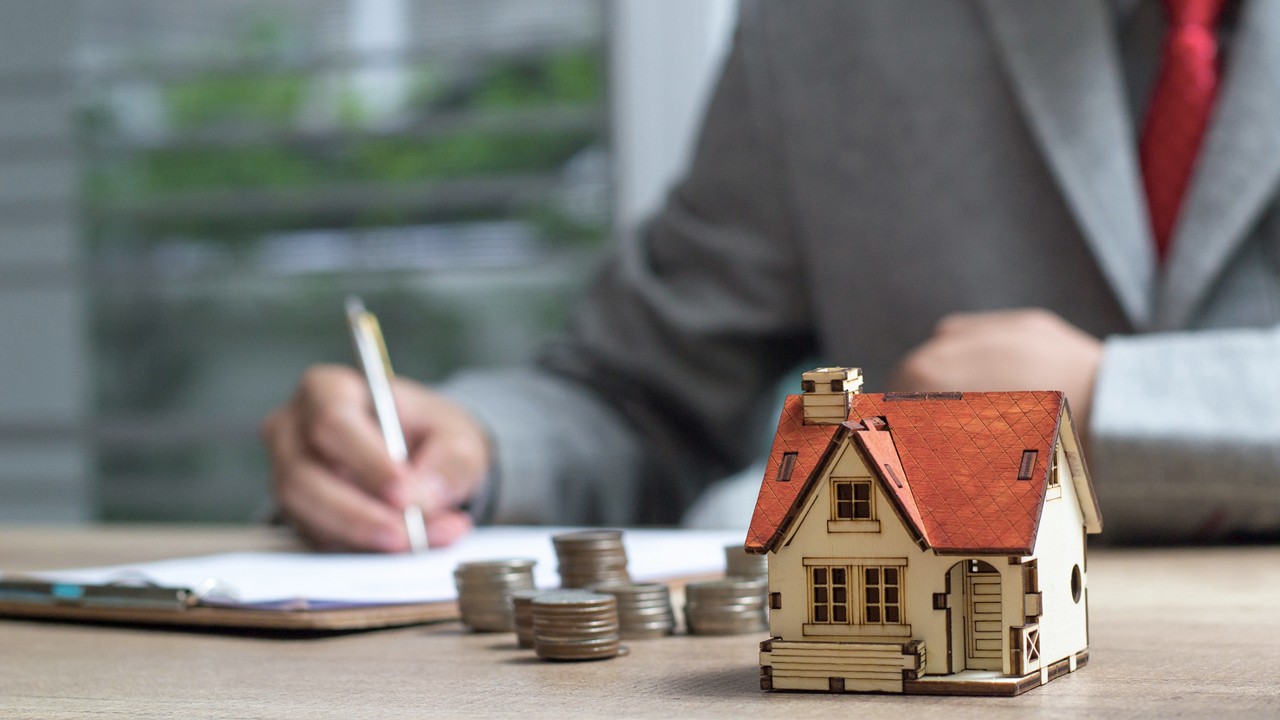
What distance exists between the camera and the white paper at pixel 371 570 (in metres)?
0.67

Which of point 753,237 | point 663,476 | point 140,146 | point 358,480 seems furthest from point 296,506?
point 140,146

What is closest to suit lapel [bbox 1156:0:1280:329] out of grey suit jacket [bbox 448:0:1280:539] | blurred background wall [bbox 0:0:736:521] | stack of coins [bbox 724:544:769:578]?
grey suit jacket [bbox 448:0:1280:539]

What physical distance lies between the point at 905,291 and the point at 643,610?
31.8 inches

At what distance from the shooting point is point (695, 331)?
1.42 metres

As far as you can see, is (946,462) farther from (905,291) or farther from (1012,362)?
(905,291)

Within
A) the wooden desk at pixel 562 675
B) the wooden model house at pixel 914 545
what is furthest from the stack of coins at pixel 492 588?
the wooden model house at pixel 914 545

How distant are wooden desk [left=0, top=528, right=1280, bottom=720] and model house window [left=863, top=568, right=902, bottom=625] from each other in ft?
0.08

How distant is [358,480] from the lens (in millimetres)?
1011

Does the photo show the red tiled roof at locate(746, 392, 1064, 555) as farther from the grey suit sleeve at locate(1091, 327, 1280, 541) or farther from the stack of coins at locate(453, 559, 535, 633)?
the grey suit sleeve at locate(1091, 327, 1280, 541)

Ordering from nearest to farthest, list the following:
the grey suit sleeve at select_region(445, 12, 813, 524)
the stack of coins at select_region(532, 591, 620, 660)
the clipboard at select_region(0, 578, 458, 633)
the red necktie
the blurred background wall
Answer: the stack of coins at select_region(532, 591, 620, 660) → the clipboard at select_region(0, 578, 458, 633) → the red necktie → the grey suit sleeve at select_region(445, 12, 813, 524) → the blurred background wall

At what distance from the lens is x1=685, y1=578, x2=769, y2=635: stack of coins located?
56 cm

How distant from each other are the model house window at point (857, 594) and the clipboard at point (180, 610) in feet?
0.92

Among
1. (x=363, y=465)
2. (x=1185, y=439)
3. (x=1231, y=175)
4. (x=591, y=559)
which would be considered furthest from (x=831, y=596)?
(x=1231, y=175)

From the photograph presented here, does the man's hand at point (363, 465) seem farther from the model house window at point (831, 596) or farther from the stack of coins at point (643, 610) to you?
the model house window at point (831, 596)
